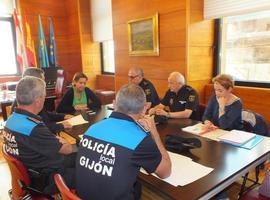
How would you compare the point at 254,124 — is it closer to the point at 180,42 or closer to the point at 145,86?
the point at 145,86

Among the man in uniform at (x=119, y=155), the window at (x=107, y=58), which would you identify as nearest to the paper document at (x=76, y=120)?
the man in uniform at (x=119, y=155)

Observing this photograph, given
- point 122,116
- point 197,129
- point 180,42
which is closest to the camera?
point 122,116

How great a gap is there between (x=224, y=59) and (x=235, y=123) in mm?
1595

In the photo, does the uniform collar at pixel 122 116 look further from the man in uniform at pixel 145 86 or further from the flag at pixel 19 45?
the flag at pixel 19 45

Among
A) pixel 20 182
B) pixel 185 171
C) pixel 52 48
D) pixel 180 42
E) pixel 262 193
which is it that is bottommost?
pixel 262 193

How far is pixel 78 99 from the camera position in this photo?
123 inches

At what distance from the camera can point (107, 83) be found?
539 cm

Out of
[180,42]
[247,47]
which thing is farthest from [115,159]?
[247,47]

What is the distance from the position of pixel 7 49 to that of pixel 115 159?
5900mm

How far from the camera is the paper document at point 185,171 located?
47.6 inches

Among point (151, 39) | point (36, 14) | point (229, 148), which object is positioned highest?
point (36, 14)

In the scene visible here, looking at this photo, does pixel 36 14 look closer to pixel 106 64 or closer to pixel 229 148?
pixel 106 64

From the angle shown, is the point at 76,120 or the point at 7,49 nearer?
the point at 76,120

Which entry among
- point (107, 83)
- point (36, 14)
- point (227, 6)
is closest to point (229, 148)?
point (227, 6)
